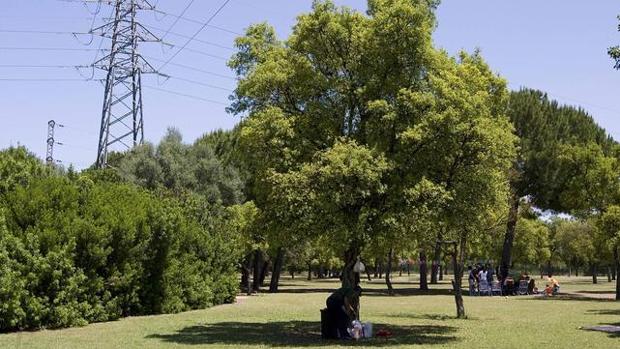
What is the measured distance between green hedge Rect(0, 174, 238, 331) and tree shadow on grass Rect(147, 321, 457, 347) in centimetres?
371

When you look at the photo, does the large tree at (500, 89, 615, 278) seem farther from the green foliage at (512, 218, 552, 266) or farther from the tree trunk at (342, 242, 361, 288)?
the tree trunk at (342, 242, 361, 288)

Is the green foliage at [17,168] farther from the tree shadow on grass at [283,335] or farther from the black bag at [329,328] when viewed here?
the black bag at [329,328]

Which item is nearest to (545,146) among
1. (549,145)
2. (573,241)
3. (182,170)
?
(549,145)

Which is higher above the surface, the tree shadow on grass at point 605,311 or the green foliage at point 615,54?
the green foliage at point 615,54

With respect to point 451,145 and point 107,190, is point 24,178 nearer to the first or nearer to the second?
point 107,190

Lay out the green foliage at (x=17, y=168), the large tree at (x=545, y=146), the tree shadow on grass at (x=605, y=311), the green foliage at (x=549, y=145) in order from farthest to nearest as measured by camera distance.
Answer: the large tree at (x=545, y=146), the green foliage at (x=549, y=145), the tree shadow on grass at (x=605, y=311), the green foliage at (x=17, y=168)

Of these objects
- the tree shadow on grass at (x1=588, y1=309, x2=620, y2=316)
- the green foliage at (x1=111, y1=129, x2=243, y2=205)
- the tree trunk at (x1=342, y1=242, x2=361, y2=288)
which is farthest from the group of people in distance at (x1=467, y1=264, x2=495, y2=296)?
the tree trunk at (x1=342, y1=242, x2=361, y2=288)

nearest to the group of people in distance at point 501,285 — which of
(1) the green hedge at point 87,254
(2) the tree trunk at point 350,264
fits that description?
(1) the green hedge at point 87,254

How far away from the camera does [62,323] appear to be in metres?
19.5

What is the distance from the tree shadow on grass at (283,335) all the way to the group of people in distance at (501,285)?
22.4 meters

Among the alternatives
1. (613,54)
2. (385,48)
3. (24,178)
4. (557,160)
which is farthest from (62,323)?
(557,160)

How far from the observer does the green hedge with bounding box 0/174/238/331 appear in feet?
61.0

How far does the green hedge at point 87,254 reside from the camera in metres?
18.6

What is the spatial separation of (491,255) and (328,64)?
62.3m
